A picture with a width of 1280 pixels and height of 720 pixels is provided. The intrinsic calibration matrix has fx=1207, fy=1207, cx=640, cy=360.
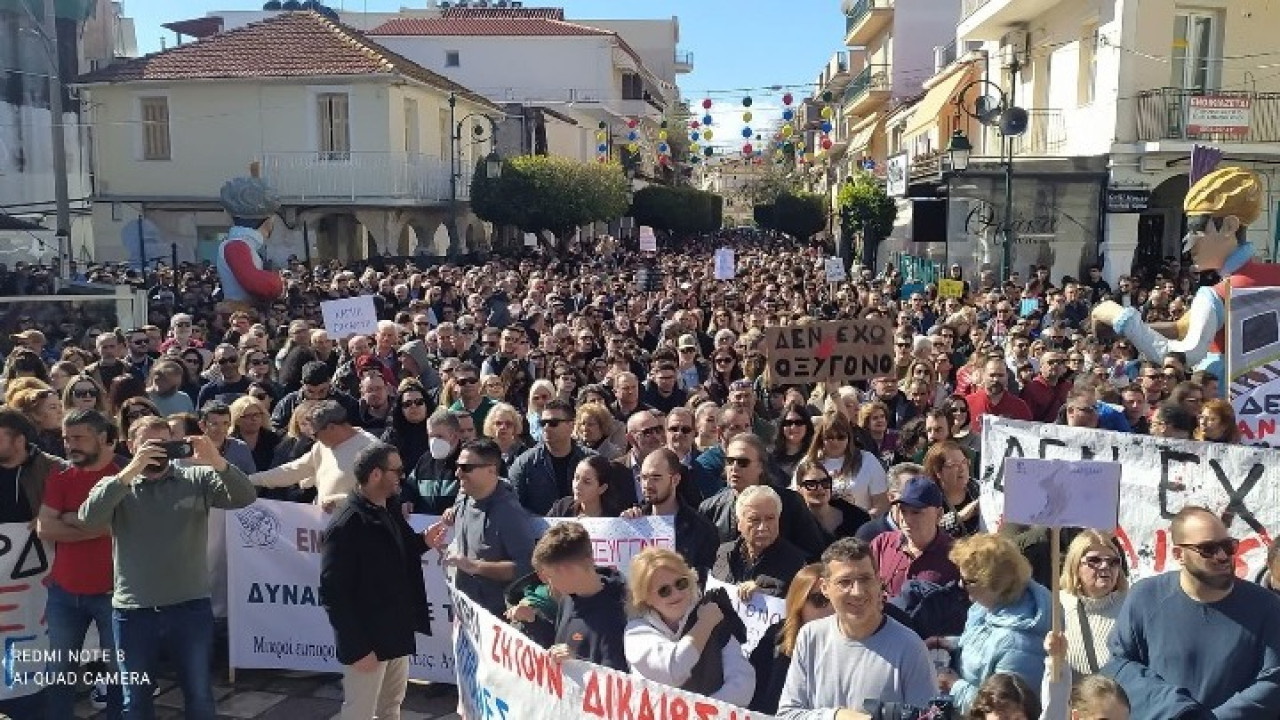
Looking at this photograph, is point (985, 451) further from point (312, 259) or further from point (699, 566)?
point (312, 259)

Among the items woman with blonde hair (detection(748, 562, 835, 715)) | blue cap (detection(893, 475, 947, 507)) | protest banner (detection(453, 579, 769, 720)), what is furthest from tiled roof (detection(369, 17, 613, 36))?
woman with blonde hair (detection(748, 562, 835, 715))

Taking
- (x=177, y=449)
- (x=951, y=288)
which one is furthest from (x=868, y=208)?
(x=177, y=449)

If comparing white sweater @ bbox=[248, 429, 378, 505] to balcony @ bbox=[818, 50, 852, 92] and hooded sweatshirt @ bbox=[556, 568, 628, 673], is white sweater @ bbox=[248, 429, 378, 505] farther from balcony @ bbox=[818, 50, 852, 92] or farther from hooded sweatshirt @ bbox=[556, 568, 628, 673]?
balcony @ bbox=[818, 50, 852, 92]

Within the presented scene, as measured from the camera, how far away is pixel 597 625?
14.4 ft

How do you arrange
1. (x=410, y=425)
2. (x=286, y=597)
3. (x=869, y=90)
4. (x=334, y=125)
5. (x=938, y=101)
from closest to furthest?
1. (x=286, y=597)
2. (x=410, y=425)
3. (x=938, y=101)
4. (x=334, y=125)
5. (x=869, y=90)

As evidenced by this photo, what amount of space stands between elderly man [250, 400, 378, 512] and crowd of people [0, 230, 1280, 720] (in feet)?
0.06

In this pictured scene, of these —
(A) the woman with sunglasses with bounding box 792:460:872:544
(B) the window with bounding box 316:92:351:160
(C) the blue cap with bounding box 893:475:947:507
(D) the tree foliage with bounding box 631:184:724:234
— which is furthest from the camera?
(D) the tree foliage with bounding box 631:184:724:234

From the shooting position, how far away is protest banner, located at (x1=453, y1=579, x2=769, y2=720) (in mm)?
3883

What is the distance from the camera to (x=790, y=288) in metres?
18.3

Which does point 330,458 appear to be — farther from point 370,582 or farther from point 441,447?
point 370,582

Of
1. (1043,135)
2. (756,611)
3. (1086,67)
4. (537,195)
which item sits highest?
(1086,67)

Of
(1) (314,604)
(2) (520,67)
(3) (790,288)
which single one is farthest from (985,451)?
(2) (520,67)

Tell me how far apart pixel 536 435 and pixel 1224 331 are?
425cm

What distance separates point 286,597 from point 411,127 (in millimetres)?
25784
